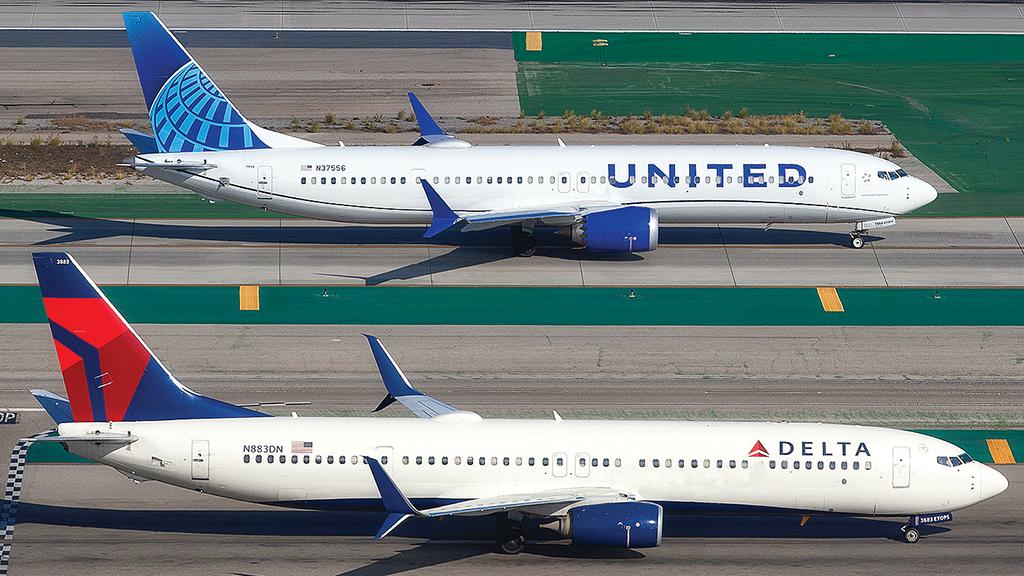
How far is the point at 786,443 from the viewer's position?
3672 cm

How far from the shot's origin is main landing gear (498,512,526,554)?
36.8 meters

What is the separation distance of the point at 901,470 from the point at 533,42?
57.5 m

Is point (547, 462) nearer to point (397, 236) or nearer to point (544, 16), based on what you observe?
point (397, 236)

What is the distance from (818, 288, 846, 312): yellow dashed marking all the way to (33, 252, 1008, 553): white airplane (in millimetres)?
18017

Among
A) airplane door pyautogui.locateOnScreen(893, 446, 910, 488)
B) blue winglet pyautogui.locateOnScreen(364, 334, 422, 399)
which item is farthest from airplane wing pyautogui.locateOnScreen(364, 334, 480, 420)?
airplane door pyautogui.locateOnScreen(893, 446, 910, 488)

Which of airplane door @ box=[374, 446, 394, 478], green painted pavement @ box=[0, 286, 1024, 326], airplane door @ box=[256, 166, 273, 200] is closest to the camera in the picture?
airplane door @ box=[374, 446, 394, 478]

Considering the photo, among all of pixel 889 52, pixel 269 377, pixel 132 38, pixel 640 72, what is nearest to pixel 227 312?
pixel 269 377

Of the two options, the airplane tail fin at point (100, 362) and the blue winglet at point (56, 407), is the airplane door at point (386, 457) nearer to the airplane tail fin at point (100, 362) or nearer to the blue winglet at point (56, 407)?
the airplane tail fin at point (100, 362)

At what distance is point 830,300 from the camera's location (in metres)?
55.9

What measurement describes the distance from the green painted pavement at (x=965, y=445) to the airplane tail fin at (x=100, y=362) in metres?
6.11

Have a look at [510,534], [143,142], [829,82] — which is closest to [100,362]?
[510,534]

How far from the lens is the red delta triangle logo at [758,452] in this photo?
3656cm

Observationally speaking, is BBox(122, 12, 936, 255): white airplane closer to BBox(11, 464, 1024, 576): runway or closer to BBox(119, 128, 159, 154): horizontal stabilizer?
BBox(119, 128, 159, 154): horizontal stabilizer

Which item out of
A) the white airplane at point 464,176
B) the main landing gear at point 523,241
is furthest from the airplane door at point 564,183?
the main landing gear at point 523,241
